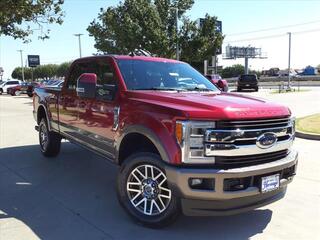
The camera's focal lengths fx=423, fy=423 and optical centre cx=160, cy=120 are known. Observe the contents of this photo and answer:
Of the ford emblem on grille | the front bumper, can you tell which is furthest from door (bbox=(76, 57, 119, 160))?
the ford emblem on grille

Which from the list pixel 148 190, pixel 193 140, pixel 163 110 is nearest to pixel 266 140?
pixel 193 140

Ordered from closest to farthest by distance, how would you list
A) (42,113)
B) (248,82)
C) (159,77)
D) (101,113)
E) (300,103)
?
(101,113)
(159,77)
(42,113)
(300,103)
(248,82)

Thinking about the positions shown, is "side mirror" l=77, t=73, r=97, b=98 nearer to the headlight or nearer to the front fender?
the front fender

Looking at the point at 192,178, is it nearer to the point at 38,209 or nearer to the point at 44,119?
the point at 38,209

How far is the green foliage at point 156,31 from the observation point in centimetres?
3394

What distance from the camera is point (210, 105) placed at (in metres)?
4.47

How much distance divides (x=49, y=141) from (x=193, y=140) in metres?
5.01

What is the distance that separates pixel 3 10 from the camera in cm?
1950

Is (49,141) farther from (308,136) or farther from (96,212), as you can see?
(308,136)

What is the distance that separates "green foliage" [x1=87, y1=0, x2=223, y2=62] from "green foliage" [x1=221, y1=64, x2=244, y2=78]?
375ft

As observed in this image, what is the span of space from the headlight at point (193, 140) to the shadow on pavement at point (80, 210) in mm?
919

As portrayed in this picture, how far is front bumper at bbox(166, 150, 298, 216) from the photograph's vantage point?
14.0 feet

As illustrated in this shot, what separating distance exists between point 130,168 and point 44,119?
439 cm

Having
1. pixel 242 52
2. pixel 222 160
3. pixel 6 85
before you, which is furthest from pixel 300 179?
pixel 242 52
